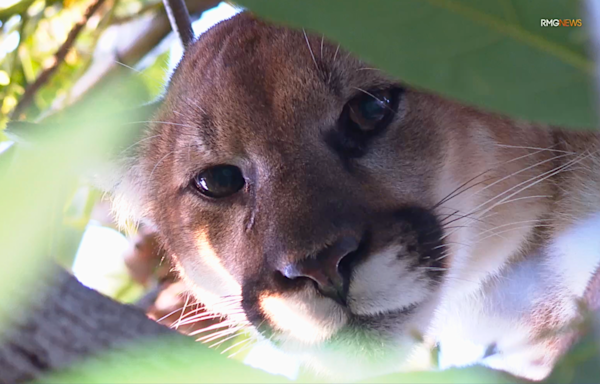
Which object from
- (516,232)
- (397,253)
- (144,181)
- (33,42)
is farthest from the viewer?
(144,181)

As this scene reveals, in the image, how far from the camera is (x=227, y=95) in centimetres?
143

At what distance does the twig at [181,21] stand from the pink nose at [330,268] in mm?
989

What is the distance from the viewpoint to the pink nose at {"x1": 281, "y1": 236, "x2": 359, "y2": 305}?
1083mm

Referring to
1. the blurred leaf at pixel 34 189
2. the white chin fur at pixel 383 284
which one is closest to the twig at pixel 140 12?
the white chin fur at pixel 383 284

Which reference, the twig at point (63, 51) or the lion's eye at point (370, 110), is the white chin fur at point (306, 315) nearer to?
the lion's eye at point (370, 110)

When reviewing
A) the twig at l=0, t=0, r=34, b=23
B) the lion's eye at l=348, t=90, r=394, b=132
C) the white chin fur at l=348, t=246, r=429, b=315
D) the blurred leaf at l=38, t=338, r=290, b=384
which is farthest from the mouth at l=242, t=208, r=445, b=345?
the twig at l=0, t=0, r=34, b=23

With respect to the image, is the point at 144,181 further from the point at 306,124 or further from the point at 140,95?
the point at 140,95

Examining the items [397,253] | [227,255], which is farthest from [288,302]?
[227,255]

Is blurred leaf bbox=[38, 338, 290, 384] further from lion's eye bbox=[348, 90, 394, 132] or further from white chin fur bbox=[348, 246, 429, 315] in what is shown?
lion's eye bbox=[348, 90, 394, 132]

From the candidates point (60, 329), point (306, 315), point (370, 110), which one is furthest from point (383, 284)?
point (60, 329)

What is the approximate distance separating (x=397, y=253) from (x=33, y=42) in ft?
3.89

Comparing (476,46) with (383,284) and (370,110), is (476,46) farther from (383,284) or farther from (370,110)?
(370,110)

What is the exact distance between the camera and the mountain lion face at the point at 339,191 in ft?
3.76

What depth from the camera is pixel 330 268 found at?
1091 millimetres
